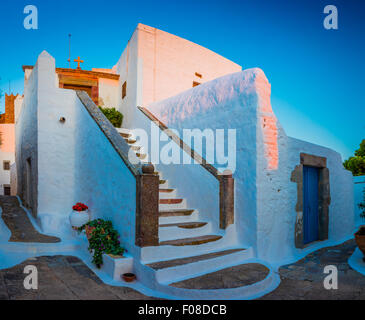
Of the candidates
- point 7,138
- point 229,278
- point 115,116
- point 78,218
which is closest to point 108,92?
point 115,116

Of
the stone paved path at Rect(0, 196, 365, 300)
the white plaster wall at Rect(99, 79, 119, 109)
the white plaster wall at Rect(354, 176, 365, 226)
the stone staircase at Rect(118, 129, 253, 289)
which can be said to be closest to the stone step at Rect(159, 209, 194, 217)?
the stone staircase at Rect(118, 129, 253, 289)

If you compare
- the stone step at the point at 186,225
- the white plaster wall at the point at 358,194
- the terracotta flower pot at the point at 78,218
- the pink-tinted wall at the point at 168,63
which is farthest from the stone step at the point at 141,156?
the white plaster wall at the point at 358,194

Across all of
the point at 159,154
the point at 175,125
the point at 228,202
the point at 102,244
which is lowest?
the point at 102,244

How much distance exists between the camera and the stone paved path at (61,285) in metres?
3.31

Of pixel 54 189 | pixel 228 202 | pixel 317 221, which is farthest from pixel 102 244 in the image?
pixel 317 221

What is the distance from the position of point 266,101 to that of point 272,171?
1.30 metres

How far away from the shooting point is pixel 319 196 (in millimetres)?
6820

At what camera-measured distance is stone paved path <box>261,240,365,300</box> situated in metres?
3.54

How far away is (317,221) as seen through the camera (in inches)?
268

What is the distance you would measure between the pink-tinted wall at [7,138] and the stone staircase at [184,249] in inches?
666

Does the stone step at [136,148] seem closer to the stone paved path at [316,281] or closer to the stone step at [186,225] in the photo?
the stone step at [186,225]

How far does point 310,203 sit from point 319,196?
495 mm

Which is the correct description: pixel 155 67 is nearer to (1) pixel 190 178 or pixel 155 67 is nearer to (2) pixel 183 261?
(1) pixel 190 178
